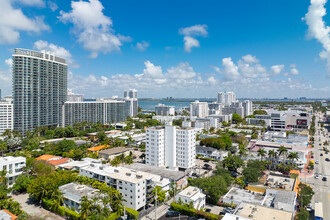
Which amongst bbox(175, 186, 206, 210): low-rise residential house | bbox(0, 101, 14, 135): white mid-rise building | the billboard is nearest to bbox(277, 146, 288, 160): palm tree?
bbox(175, 186, 206, 210): low-rise residential house

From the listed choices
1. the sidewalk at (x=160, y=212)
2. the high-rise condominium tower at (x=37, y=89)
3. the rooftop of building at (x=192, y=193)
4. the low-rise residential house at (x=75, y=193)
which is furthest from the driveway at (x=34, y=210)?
the high-rise condominium tower at (x=37, y=89)

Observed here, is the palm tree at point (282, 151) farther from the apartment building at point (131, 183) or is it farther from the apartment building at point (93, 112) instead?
the apartment building at point (93, 112)

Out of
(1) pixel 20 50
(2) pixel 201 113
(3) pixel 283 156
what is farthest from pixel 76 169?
(2) pixel 201 113

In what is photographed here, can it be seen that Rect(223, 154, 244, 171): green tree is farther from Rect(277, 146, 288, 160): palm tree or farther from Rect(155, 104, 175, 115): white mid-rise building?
Rect(155, 104, 175, 115): white mid-rise building

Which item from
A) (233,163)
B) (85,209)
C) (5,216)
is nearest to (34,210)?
(5,216)

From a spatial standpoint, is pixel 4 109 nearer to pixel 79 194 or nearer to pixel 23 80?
pixel 23 80

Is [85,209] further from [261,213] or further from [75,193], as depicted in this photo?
[261,213]
